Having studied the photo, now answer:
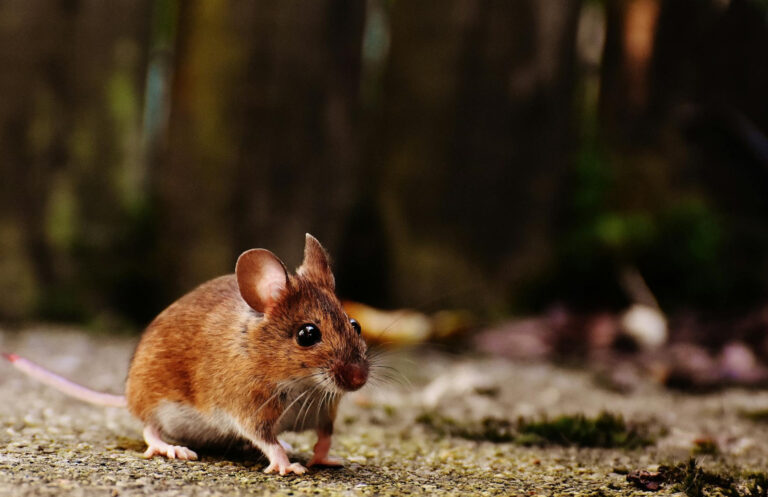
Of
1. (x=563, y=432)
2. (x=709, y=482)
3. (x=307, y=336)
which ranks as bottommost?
(x=563, y=432)

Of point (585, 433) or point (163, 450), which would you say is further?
point (585, 433)

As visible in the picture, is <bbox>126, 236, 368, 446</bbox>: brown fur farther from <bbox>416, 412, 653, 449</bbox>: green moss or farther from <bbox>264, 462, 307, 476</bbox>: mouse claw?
<bbox>416, 412, 653, 449</bbox>: green moss

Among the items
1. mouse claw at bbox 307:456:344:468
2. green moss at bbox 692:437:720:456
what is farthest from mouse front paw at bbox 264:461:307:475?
green moss at bbox 692:437:720:456

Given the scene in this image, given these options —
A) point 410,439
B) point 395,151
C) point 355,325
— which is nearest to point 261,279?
point 355,325

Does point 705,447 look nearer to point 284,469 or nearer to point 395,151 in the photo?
point 284,469

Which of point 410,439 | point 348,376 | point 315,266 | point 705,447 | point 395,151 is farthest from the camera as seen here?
point 395,151

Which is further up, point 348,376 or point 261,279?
point 261,279
